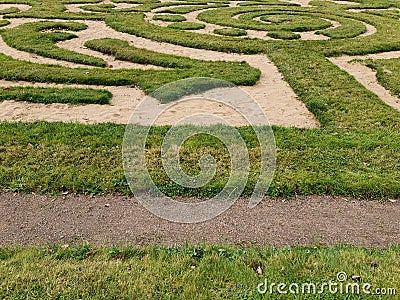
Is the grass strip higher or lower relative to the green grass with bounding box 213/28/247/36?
lower

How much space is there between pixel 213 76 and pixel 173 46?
3.38m

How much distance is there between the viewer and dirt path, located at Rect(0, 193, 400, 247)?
194 inches

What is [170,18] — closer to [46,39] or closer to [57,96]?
[46,39]

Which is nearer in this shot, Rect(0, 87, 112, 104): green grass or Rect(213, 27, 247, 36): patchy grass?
Rect(0, 87, 112, 104): green grass

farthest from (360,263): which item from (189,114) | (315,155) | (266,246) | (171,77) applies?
(171,77)

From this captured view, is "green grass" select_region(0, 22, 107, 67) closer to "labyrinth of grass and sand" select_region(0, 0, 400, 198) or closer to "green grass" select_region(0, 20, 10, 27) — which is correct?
"labyrinth of grass and sand" select_region(0, 0, 400, 198)

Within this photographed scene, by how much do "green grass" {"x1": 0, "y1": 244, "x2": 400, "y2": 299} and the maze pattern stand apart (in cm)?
379

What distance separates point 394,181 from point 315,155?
1.23 metres

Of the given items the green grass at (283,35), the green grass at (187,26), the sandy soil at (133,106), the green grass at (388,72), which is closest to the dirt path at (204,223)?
the sandy soil at (133,106)

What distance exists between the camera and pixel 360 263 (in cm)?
439

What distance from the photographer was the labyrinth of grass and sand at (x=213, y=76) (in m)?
6.12

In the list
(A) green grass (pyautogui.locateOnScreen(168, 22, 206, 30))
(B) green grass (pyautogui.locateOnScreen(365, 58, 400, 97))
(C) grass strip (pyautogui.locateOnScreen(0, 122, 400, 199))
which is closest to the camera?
(C) grass strip (pyautogui.locateOnScreen(0, 122, 400, 199))

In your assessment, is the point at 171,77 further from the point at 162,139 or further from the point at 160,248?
the point at 160,248

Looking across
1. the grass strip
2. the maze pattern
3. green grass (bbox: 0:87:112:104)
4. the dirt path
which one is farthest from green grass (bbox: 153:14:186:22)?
the dirt path
